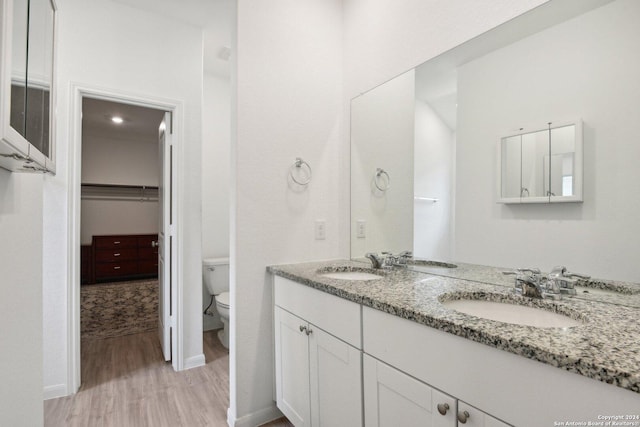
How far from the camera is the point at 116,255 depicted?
215 inches

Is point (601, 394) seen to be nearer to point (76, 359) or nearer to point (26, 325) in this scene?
point (26, 325)

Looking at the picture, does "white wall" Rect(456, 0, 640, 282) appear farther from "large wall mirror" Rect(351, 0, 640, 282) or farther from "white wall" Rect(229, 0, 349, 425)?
"white wall" Rect(229, 0, 349, 425)

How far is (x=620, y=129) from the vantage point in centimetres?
103

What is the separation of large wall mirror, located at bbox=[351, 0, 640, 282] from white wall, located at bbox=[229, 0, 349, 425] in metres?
0.41

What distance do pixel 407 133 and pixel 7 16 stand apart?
5.30 feet

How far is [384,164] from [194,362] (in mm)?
2084

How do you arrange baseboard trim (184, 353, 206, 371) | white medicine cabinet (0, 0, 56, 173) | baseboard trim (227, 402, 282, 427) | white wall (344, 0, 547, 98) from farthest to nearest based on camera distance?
baseboard trim (184, 353, 206, 371)
baseboard trim (227, 402, 282, 427)
white wall (344, 0, 547, 98)
white medicine cabinet (0, 0, 56, 173)

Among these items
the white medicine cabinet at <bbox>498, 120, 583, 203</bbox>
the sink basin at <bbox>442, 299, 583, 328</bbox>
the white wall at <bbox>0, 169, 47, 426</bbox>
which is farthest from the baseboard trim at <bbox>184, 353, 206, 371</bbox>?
the white medicine cabinet at <bbox>498, 120, 583, 203</bbox>

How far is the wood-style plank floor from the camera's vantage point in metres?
1.82

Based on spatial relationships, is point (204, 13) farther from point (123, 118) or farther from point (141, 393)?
point (123, 118)

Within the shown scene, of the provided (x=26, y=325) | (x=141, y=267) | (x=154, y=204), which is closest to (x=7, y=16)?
(x=26, y=325)

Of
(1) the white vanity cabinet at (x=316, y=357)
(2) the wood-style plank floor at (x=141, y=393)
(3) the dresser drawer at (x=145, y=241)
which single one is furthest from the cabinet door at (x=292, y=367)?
(3) the dresser drawer at (x=145, y=241)

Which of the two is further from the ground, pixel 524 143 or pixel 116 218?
pixel 524 143

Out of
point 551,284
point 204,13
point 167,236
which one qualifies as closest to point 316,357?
point 551,284
